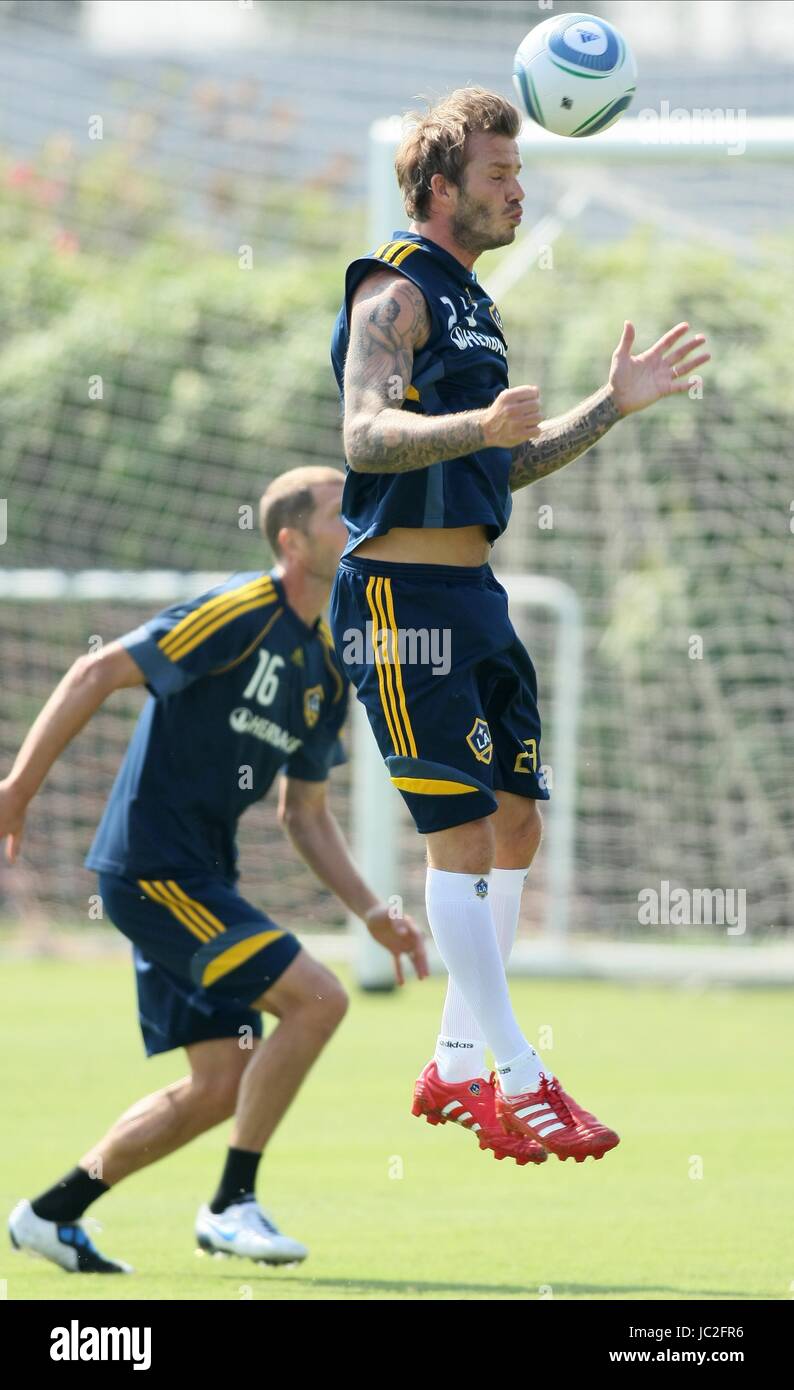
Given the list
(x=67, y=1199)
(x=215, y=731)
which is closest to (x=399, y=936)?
(x=215, y=731)

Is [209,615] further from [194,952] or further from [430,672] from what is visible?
[430,672]

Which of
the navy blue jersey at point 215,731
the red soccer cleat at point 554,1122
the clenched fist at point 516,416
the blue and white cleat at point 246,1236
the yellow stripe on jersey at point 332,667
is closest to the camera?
the clenched fist at point 516,416

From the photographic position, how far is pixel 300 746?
21.0 feet

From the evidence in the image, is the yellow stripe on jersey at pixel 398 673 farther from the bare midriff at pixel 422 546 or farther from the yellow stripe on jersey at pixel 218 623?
the yellow stripe on jersey at pixel 218 623

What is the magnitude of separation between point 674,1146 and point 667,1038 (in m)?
2.86

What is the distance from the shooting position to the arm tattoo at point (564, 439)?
16.2 feet

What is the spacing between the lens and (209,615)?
6.06 metres

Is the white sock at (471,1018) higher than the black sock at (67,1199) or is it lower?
higher

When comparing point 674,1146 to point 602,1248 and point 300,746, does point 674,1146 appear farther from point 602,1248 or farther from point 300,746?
point 300,746

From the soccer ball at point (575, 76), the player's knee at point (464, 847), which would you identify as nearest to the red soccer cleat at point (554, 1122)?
the player's knee at point (464, 847)

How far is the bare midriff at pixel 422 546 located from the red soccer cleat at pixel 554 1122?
50.3 inches

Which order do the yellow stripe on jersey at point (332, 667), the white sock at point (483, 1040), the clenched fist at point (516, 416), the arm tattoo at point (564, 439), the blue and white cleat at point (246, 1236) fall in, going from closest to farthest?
the clenched fist at point (516, 416)
the white sock at point (483, 1040)
the arm tattoo at point (564, 439)
the blue and white cleat at point (246, 1236)
the yellow stripe on jersey at point (332, 667)

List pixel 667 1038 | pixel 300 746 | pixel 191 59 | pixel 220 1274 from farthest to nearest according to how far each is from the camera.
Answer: pixel 191 59, pixel 667 1038, pixel 300 746, pixel 220 1274
